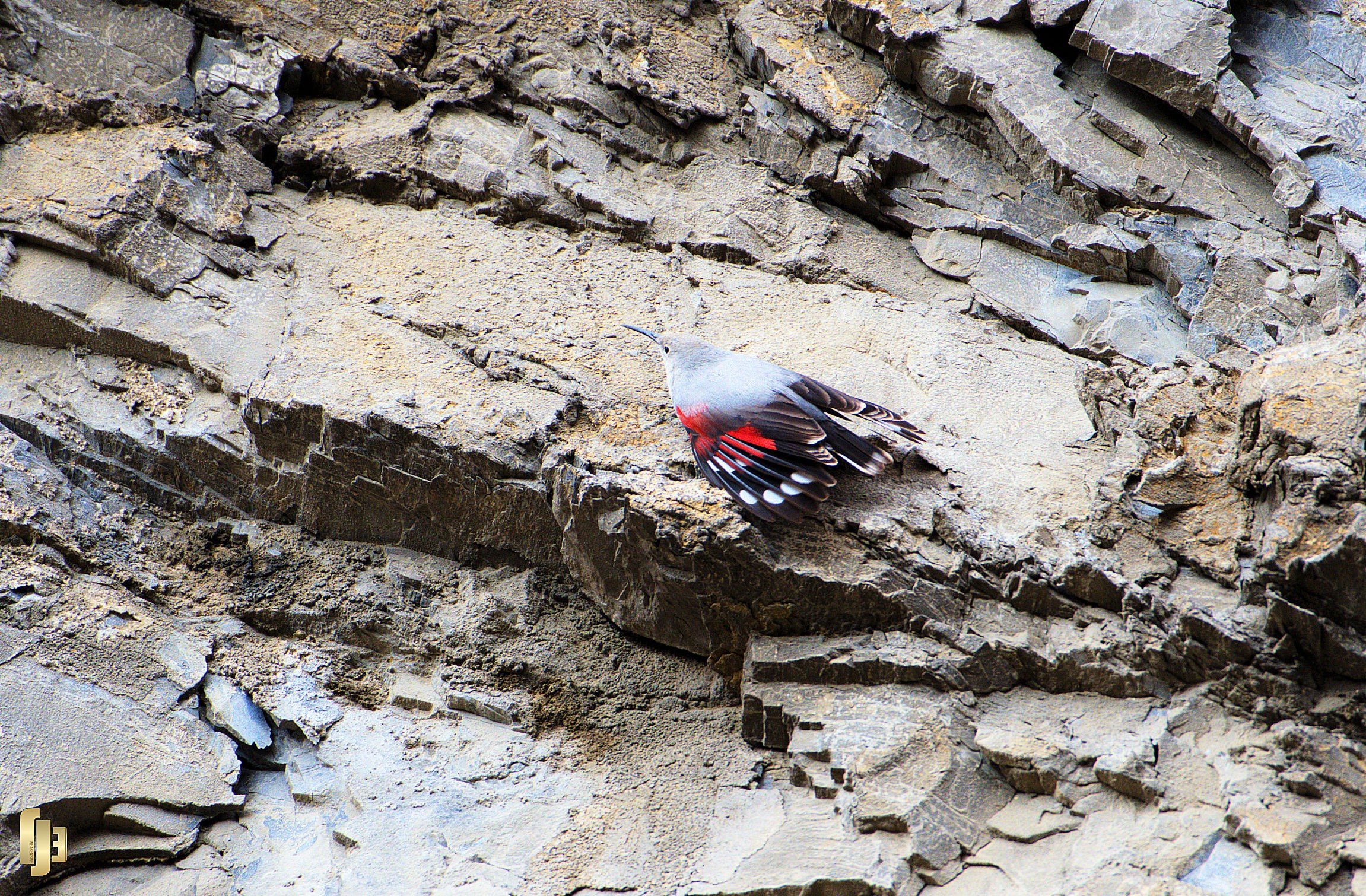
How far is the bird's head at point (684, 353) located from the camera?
3.39m

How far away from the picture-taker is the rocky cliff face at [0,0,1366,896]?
2705 millimetres

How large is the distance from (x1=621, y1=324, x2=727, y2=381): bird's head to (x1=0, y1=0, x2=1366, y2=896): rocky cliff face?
0.24m

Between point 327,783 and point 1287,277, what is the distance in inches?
163

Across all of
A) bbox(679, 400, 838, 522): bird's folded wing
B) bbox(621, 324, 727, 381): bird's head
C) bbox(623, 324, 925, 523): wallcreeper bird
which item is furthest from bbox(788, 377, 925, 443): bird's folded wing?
bbox(621, 324, 727, 381): bird's head

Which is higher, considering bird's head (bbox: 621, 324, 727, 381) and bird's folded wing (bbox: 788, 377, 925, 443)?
bird's folded wing (bbox: 788, 377, 925, 443)

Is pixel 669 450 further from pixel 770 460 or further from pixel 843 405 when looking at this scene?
pixel 843 405

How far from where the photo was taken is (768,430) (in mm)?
3047

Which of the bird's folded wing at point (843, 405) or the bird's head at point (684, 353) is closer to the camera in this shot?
the bird's folded wing at point (843, 405)

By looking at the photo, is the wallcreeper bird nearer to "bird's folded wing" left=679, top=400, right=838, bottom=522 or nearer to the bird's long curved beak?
"bird's folded wing" left=679, top=400, right=838, bottom=522

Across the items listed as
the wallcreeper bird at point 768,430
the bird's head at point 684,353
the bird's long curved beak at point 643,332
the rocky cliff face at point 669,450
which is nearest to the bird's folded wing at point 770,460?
the wallcreeper bird at point 768,430

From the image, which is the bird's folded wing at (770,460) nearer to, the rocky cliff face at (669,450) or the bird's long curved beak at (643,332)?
the rocky cliff face at (669,450)

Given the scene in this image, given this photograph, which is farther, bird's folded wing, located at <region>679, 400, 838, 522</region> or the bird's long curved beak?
the bird's long curved beak

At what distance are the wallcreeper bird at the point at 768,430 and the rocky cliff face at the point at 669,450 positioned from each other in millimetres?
135

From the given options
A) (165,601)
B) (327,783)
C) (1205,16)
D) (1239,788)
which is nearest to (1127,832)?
(1239,788)
